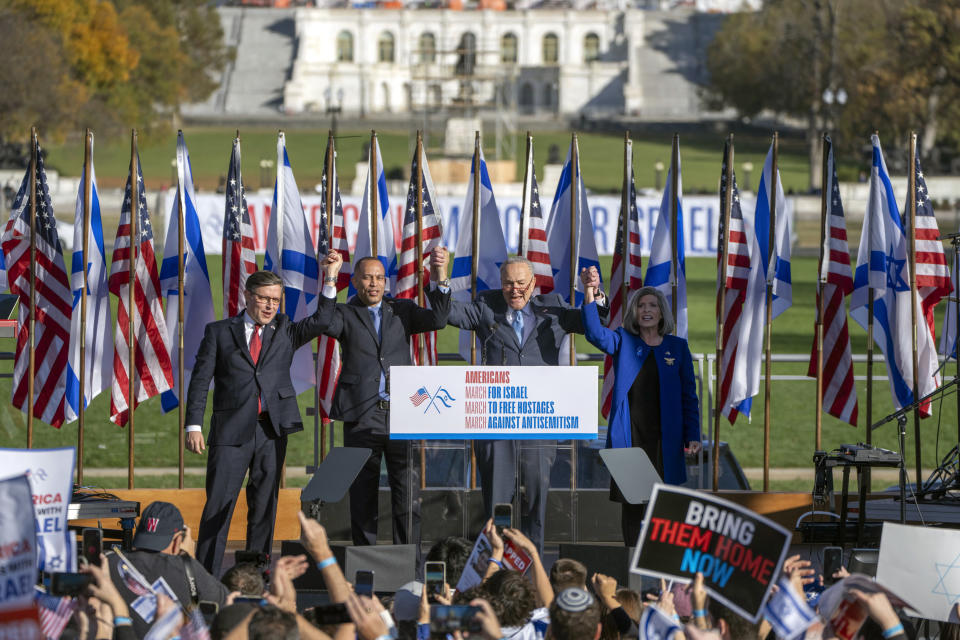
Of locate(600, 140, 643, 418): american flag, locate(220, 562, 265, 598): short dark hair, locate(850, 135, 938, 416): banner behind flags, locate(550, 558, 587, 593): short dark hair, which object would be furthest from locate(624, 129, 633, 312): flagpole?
locate(220, 562, 265, 598): short dark hair

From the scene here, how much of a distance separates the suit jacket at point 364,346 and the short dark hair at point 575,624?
15.7ft

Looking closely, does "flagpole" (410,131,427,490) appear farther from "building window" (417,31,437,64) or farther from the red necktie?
"building window" (417,31,437,64)

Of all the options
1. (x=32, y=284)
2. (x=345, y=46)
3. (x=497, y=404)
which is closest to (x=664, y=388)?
(x=497, y=404)

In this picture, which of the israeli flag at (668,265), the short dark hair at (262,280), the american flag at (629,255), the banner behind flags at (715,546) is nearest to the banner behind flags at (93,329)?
the short dark hair at (262,280)

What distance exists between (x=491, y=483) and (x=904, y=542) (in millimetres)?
2965

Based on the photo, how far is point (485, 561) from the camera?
275 inches

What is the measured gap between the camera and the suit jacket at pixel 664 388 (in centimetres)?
988

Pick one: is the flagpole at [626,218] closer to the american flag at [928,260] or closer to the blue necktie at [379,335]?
the american flag at [928,260]

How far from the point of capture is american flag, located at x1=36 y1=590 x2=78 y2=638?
5934 mm

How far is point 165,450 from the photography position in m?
18.9

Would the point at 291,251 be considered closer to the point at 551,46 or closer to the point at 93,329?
the point at 93,329

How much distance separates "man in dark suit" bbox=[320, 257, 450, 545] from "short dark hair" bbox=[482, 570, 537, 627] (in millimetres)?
3665

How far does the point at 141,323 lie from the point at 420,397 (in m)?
4.43

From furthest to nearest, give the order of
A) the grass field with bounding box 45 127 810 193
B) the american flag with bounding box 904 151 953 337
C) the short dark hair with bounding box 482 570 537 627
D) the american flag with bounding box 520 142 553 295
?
the grass field with bounding box 45 127 810 193
the american flag with bounding box 520 142 553 295
the american flag with bounding box 904 151 953 337
the short dark hair with bounding box 482 570 537 627
